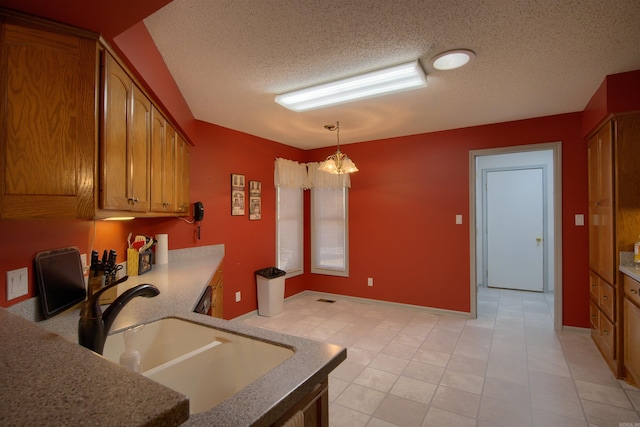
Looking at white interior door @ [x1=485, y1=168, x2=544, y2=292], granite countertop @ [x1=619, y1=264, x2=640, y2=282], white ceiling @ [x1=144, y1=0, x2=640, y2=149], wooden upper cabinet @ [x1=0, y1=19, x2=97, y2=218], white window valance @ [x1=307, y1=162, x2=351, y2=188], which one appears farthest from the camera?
white interior door @ [x1=485, y1=168, x2=544, y2=292]

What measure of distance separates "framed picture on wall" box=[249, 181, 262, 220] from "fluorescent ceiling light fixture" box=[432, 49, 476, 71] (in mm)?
2701

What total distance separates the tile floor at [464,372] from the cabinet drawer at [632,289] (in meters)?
0.69

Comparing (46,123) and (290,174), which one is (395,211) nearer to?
(290,174)

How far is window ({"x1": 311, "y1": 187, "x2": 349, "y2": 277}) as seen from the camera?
15.9ft

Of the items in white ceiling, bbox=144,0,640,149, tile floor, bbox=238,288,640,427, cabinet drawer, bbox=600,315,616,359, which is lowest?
tile floor, bbox=238,288,640,427

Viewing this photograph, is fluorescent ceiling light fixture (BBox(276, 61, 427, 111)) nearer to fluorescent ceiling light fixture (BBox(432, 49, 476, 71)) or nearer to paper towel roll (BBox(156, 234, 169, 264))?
fluorescent ceiling light fixture (BBox(432, 49, 476, 71))

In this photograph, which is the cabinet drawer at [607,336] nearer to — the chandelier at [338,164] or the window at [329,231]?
the chandelier at [338,164]

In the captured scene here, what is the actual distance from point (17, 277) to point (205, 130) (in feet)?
8.47

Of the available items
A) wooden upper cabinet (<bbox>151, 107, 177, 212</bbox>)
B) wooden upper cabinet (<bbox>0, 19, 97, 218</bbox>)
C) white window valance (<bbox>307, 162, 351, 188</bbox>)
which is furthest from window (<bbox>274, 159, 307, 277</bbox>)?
wooden upper cabinet (<bbox>0, 19, 97, 218</bbox>)

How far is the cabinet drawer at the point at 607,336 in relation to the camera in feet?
8.45

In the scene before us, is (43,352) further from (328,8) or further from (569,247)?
(569,247)

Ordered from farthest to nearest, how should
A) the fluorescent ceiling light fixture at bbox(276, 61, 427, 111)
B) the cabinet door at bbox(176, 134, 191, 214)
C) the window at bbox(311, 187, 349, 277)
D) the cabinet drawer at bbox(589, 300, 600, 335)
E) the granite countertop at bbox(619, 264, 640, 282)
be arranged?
the window at bbox(311, 187, 349, 277) < the cabinet drawer at bbox(589, 300, 600, 335) < the cabinet door at bbox(176, 134, 191, 214) < the fluorescent ceiling light fixture at bbox(276, 61, 427, 111) < the granite countertop at bbox(619, 264, 640, 282)

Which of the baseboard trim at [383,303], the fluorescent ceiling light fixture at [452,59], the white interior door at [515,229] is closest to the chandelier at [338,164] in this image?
the fluorescent ceiling light fixture at [452,59]

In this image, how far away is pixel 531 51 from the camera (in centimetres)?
210
